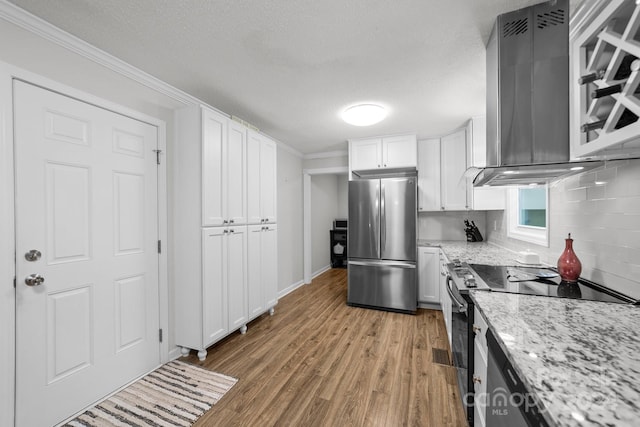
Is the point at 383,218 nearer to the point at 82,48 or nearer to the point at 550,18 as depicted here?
the point at 550,18

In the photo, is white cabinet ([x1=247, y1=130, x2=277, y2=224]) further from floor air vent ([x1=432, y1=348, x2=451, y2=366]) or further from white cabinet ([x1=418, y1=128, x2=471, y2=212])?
floor air vent ([x1=432, y1=348, x2=451, y2=366])

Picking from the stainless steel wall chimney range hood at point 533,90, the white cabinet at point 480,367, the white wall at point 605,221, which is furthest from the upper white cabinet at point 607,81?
the white cabinet at point 480,367

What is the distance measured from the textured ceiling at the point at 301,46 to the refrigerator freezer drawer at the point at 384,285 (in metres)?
1.99

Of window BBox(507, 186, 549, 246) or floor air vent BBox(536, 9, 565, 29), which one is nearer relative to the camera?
floor air vent BBox(536, 9, 565, 29)

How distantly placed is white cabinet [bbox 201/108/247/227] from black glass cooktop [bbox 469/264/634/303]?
220cm

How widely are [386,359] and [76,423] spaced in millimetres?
2237

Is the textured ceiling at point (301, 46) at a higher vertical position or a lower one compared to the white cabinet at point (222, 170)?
higher

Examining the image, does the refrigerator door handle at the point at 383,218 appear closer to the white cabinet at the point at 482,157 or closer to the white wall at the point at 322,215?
the white cabinet at the point at 482,157

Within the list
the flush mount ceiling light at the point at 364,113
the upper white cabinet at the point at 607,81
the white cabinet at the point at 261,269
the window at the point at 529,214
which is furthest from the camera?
the white cabinet at the point at 261,269

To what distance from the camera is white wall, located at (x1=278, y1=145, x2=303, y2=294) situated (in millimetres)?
4039

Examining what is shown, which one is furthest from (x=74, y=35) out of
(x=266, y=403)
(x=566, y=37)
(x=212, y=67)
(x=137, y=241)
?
(x=566, y=37)

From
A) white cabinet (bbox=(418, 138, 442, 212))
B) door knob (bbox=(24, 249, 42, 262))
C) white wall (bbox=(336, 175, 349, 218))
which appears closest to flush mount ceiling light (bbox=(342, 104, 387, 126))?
white cabinet (bbox=(418, 138, 442, 212))

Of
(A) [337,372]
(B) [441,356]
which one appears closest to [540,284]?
(B) [441,356]

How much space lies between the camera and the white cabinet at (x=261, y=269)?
2.85m
